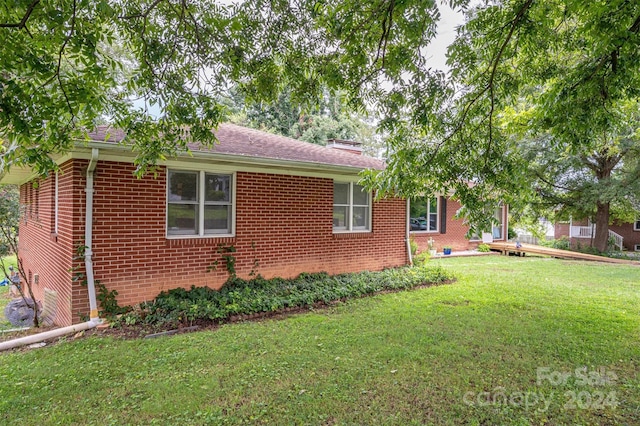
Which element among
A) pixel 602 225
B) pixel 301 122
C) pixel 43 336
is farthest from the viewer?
pixel 301 122

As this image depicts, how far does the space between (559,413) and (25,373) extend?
5.60m

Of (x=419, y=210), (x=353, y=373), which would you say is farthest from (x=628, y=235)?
(x=353, y=373)

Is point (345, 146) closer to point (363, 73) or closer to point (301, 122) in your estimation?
point (363, 73)

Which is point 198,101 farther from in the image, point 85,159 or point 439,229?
point 439,229

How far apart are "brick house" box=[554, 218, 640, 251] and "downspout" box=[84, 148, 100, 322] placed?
22.3 meters

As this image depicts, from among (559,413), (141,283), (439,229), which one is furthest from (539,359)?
(439,229)

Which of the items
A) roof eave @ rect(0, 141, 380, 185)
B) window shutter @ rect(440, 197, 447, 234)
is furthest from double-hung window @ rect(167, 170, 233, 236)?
window shutter @ rect(440, 197, 447, 234)

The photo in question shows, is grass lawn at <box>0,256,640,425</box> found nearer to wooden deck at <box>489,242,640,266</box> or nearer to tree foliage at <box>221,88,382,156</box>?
wooden deck at <box>489,242,640,266</box>

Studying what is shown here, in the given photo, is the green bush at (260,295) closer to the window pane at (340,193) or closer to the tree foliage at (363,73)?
the window pane at (340,193)

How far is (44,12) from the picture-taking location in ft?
10.7

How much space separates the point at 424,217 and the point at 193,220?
11.9 m

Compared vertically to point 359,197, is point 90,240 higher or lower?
lower

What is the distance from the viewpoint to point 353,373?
3939mm

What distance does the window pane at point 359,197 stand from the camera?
8.99 meters
